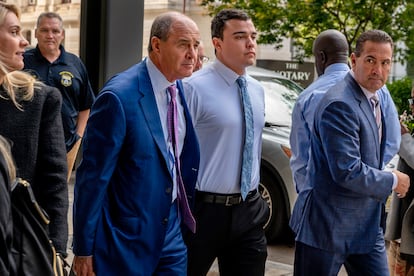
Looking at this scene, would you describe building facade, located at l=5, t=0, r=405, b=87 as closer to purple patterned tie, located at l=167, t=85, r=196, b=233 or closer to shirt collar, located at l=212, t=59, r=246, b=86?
shirt collar, located at l=212, t=59, r=246, b=86

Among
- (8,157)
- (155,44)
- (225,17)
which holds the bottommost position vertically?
(8,157)

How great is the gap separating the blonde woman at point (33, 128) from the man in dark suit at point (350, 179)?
1.65 meters

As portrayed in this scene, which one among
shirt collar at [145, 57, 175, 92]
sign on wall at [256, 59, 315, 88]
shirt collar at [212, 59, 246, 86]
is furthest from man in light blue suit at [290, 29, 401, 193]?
sign on wall at [256, 59, 315, 88]

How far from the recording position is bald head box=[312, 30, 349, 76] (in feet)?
21.4

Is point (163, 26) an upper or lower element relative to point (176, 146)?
upper

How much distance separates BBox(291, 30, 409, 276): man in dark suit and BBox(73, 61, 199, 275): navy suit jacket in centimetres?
113

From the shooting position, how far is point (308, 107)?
5.77 m

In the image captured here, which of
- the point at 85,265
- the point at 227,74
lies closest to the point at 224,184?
the point at 227,74

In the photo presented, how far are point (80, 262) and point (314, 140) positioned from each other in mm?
1701

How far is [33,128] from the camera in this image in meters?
3.51

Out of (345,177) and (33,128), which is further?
(345,177)

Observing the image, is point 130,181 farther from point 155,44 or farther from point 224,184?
point 224,184

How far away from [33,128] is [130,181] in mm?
559

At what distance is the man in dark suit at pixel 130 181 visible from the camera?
3.75 m
